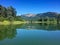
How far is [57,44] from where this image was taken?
15.0m

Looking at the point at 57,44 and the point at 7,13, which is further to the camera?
the point at 7,13

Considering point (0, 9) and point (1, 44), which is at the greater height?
point (0, 9)

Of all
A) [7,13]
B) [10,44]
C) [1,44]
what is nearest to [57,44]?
[10,44]

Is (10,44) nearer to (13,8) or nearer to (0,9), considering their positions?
(0,9)

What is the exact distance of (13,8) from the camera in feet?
355

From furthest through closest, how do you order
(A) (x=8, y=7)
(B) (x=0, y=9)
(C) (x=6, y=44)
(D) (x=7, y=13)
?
(A) (x=8, y=7)
(D) (x=7, y=13)
(B) (x=0, y=9)
(C) (x=6, y=44)

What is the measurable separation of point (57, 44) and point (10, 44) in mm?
4763

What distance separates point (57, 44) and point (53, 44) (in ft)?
1.32

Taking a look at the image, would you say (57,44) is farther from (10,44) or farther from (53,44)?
(10,44)

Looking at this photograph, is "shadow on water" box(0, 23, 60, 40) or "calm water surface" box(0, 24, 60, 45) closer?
"calm water surface" box(0, 24, 60, 45)

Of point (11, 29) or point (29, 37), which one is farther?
point (11, 29)

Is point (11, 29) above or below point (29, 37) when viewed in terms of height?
above

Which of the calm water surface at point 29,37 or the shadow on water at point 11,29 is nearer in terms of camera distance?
the calm water surface at point 29,37

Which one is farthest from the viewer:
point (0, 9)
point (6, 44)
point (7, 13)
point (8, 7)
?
point (8, 7)
